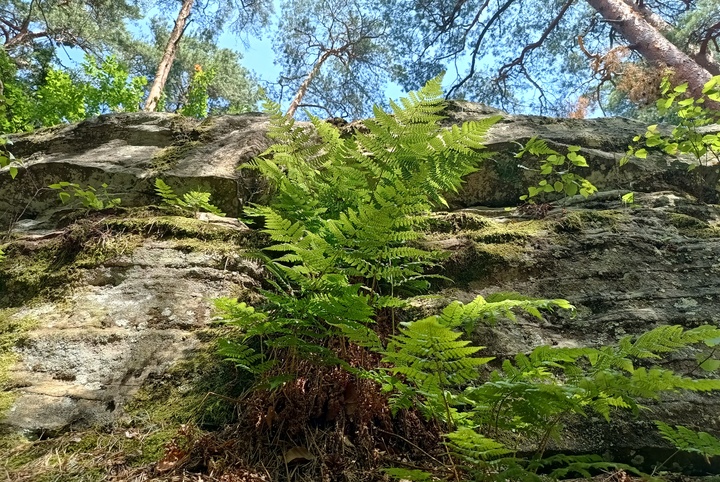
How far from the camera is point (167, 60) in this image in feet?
34.8

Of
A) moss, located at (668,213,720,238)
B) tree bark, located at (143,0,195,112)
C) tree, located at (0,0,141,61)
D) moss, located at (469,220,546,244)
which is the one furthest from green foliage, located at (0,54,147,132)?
moss, located at (668,213,720,238)

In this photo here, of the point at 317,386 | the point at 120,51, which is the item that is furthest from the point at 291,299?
the point at 120,51

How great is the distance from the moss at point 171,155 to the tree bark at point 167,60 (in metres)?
5.59

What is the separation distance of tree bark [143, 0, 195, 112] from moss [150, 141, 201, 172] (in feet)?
18.3

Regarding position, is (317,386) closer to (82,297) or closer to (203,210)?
(82,297)

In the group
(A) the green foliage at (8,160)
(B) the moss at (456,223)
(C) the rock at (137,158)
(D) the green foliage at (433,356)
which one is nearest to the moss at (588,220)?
(B) the moss at (456,223)

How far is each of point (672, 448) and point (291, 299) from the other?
67.1 inches

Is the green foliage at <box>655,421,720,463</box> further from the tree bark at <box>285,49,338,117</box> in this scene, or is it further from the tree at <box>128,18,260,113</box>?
the tree at <box>128,18,260,113</box>

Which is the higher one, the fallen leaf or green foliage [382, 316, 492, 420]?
green foliage [382, 316, 492, 420]

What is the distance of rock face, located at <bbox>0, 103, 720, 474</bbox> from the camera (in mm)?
2260

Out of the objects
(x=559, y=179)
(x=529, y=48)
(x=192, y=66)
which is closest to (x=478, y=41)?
(x=529, y=48)

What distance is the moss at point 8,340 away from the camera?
83.2 inches

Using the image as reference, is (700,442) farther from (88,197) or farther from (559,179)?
(88,197)

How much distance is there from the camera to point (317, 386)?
1.99 metres
